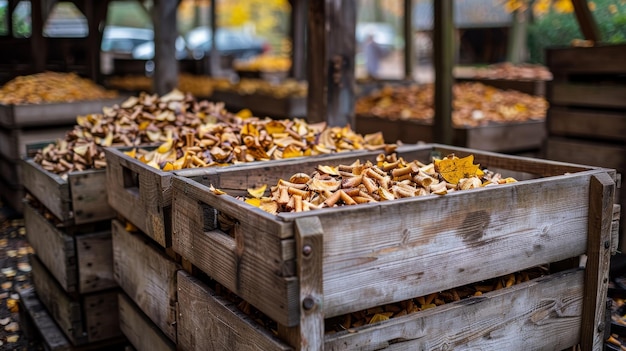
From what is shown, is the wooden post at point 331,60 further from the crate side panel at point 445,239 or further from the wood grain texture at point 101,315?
the crate side panel at point 445,239

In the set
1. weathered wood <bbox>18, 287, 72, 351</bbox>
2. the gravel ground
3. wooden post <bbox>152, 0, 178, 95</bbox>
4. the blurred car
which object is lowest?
the gravel ground

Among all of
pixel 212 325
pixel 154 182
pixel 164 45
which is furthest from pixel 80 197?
pixel 164 45

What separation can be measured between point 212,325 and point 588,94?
416 centimetres

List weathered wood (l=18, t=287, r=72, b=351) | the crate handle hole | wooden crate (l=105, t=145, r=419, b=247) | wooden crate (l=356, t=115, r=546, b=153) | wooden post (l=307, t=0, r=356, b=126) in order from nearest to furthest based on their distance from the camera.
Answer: wooden crate (l=105, t=145, r=419, b=247), the crate handle hole, weathered wood (l=18, t=287, r=72, b=351), wooden post (l=307, t=0, r=356, b=126), wooden crate (l=356, t=115, r=546, b=153)

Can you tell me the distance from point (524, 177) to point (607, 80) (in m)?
2.81

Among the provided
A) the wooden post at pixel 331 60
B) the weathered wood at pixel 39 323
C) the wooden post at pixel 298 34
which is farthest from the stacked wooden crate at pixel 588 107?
the wooden post at pixel 298 34

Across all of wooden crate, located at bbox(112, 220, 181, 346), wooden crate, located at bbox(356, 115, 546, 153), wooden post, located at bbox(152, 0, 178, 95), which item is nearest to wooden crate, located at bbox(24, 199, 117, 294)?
wooden crate, located at bbox(112, 220, 181, 346)

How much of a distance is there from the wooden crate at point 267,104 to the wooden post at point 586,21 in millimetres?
3351

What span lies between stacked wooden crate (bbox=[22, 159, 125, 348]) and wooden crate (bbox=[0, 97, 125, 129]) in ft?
10.7

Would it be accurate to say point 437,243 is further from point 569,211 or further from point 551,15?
point 551,15

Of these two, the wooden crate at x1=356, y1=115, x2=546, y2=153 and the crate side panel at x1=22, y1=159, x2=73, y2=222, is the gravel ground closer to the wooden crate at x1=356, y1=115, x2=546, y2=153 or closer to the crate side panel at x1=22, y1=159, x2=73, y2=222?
the crate side panel at x1=22, y1=159, x2=73, y2=222

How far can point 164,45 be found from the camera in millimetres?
7895

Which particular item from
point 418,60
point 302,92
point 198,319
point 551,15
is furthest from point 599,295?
point 418,60

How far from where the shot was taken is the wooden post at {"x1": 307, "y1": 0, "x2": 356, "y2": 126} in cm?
485
